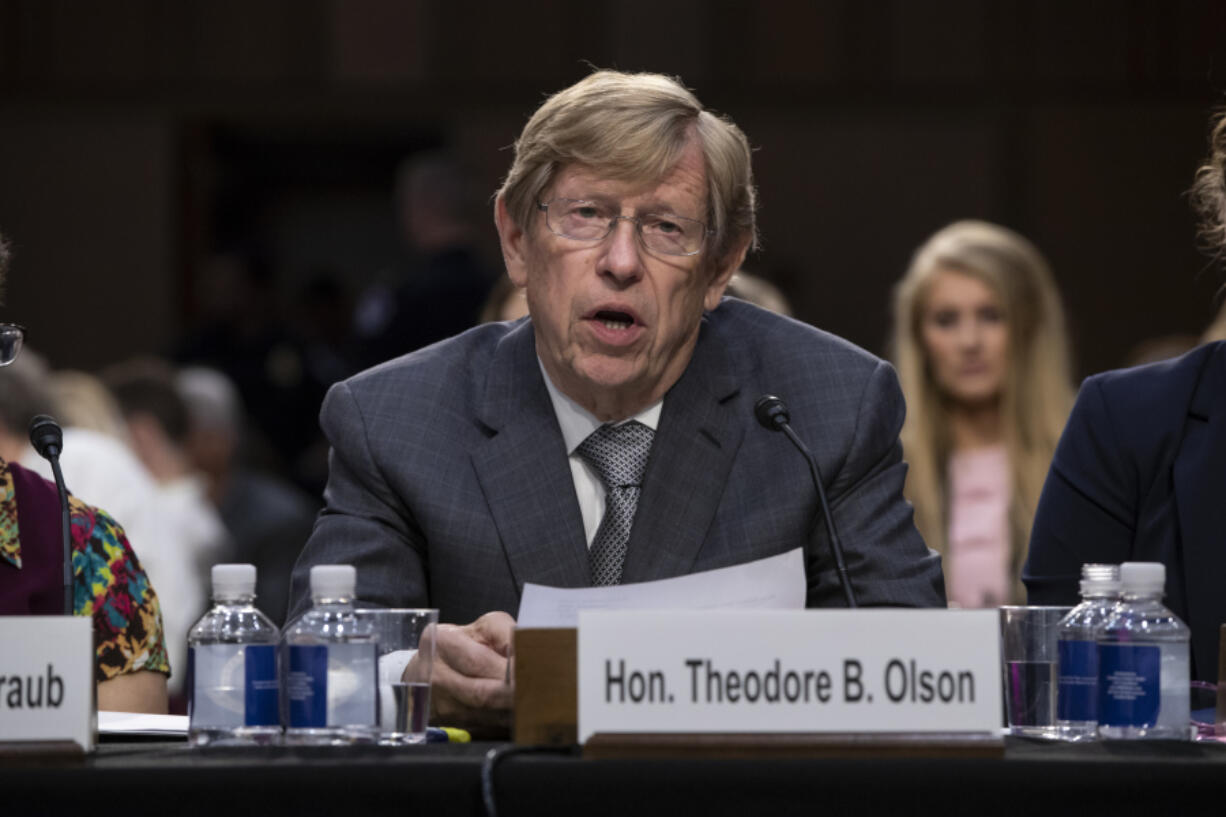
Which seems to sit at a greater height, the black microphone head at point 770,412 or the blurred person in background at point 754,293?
the blurred person in background at point 754,293

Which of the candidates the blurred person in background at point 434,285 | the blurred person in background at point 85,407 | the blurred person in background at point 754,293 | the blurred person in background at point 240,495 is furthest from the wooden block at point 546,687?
the blurred person in background at point 434,285

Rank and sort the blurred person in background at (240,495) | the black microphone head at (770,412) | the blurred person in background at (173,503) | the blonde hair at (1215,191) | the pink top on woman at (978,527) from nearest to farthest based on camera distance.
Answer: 1. the black microphone head at (770,412)
2. the blonde hair at (1215,191)
3. the pink top on woman at (978,527)
4. the blurred person in background at (173,503)
5. the blurred person in background at (240,495)

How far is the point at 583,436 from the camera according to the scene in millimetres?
2549

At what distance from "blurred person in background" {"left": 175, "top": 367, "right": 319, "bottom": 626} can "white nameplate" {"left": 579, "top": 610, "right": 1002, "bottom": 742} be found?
4.27 m

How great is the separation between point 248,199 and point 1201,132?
5057 mm

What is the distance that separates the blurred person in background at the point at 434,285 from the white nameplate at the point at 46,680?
14.1 feet

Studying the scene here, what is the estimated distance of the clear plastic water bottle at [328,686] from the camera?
168cm

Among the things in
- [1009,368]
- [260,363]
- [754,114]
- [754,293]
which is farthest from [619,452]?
[754,114]

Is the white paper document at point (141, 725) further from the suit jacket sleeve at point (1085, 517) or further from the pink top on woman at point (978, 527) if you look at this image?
the pink top on woman at point (978, 527)

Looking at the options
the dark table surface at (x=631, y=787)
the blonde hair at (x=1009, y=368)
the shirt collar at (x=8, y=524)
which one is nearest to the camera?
the dark table surface at (x=631, y=787)

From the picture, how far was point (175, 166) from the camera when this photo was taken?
8.16 m

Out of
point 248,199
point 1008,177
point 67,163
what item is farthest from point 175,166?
point 1008,177

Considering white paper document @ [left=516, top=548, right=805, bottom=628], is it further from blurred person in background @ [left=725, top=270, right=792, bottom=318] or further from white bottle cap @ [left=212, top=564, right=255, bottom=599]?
blurred person in background @ [left=725, top=270, right=792, bottom=318]

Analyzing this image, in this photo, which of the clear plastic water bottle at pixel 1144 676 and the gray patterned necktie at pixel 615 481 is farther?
the gray patterned necktie at pixel 615 481
